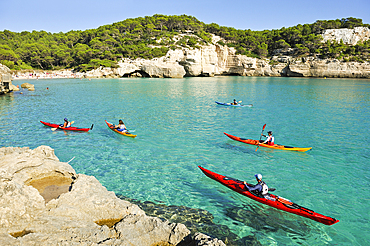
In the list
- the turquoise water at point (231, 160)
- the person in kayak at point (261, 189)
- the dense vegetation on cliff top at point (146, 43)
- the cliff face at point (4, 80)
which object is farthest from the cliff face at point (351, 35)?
the cliff face at point (4, 80)

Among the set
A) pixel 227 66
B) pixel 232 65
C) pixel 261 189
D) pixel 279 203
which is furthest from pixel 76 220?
pixel 232 65

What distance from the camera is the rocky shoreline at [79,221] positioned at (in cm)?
434

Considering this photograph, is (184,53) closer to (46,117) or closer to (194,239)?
(46,117)

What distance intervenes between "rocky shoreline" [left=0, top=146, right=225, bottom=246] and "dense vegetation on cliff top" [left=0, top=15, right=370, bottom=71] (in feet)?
249

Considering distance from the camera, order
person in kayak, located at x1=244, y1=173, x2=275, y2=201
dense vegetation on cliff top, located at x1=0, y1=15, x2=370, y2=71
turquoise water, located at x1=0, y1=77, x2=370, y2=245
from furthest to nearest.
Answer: dense vegetation on cliff top, located at x1=0, y1=15, x2=370, y2=71 → person in kayak, located at x1=244, y1=173, x2=275, y2=201 → turquoise water, located at x1=0, y1=77, x2=370, y2=245

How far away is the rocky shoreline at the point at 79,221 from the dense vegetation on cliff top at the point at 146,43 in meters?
76.0

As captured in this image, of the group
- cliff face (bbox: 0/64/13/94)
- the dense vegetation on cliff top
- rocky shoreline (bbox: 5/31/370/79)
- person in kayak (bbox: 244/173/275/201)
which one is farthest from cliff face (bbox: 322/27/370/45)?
cliff face (bbox: 0/64/13/94)

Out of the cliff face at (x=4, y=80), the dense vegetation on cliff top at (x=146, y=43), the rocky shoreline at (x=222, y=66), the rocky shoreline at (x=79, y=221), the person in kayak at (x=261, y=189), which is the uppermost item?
the dense vegetation on cliff top at (x=146, y=43)

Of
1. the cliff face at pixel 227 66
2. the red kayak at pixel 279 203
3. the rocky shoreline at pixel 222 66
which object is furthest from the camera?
the cliff face at pixel 227 66

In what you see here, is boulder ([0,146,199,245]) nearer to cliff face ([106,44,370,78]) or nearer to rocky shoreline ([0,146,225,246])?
rocky shoreline ([0,146,225,246])

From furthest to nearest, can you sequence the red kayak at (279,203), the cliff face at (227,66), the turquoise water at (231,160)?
the cliff face at (227,66), the turquoise water at (231,160), the red kayak at (279,203)

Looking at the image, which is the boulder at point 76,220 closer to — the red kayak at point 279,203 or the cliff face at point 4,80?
the red kayak at point 279,203

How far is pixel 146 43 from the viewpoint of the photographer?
294 ft

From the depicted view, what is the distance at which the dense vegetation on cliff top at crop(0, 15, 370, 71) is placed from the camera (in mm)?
80812
